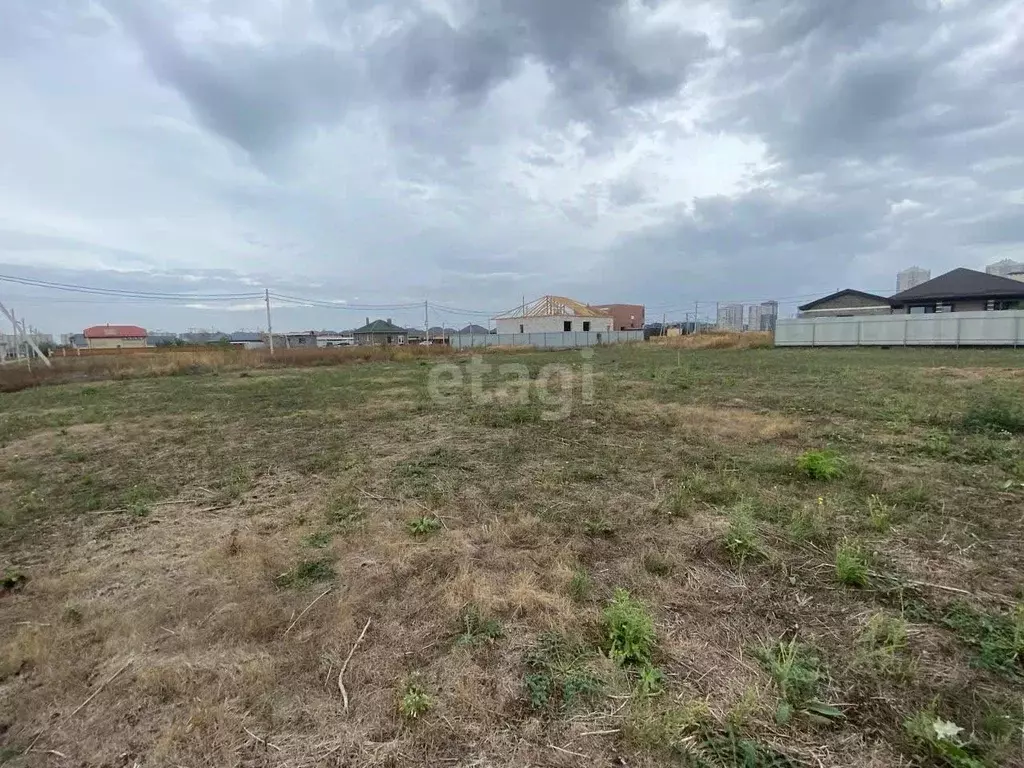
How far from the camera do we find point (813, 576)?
2.44 meters

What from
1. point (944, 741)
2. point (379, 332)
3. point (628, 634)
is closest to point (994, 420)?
point (944, 741)

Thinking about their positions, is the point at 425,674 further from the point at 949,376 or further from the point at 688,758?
the point at 949,376

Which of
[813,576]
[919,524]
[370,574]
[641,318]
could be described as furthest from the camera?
[641,318]

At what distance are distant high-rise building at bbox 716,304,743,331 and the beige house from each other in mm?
65391

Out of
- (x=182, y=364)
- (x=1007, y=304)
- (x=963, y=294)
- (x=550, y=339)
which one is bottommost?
(x=182, y=364)

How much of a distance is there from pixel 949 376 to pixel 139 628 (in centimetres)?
1467

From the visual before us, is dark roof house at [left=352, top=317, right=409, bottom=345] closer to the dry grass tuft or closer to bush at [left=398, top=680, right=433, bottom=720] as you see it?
the dry grass tuft

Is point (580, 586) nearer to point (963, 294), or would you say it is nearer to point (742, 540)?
point (742, 540)

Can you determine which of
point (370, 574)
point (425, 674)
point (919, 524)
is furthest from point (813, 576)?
point (370, 574)

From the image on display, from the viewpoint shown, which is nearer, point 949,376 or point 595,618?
point 595,618

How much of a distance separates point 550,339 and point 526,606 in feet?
119

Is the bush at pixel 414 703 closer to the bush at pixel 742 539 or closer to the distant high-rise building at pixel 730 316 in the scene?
the bush at pixel 742 539

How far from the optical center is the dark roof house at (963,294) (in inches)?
1030

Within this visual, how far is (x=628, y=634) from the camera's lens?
1927 mm
